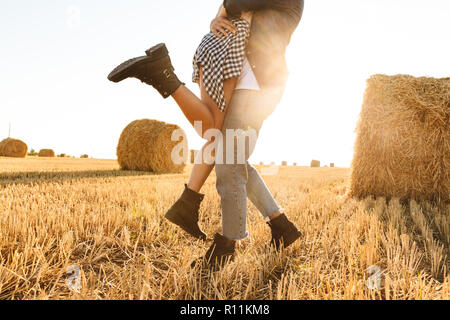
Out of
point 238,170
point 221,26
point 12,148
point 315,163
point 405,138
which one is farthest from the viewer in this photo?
point 315,163

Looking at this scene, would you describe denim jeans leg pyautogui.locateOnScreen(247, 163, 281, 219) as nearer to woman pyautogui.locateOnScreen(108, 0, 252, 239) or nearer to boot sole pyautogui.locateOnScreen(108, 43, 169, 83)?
woman pyautogui.locateOnScreen(108, 0, 252, 239)

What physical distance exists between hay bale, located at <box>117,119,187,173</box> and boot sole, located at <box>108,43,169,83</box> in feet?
21.4

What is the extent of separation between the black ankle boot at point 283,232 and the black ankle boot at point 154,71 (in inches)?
34.4

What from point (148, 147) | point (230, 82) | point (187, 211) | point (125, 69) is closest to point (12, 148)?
point (148, 147)

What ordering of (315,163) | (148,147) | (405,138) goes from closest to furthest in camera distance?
(405,138) → (148,147) → (315,163)

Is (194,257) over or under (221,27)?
under

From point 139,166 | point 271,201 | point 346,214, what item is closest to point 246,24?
point 271,201

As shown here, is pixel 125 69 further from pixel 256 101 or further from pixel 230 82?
pixel 256 101

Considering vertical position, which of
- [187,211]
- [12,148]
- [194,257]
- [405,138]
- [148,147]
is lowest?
[194,257]

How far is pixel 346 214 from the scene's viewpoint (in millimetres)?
2564

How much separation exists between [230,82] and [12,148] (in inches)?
711

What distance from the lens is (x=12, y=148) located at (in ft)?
50.9
